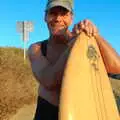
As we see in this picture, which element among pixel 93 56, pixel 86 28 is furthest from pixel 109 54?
pixel 86 28

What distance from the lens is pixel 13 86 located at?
13.0 metres

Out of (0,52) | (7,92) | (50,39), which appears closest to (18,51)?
(0,52)

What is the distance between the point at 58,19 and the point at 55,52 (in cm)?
26

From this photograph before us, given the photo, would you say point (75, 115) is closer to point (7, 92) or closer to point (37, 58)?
point (37, 58)

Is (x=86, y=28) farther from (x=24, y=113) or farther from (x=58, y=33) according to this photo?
(x=24, y=113)

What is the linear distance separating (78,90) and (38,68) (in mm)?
371

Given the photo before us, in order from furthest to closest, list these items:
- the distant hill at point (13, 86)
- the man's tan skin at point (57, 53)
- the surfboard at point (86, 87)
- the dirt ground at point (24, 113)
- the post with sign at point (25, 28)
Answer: the post with sign at point (25, 28) → the dirt ground at point (24, 113) → the distant hill at point (13, 86) → the man's tan skin at point (57, 53) → the surfboard at point (86, 87)

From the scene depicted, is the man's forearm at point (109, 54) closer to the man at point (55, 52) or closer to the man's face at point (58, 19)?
the man at point (55, 52)

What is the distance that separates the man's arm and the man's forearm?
0.88 feet

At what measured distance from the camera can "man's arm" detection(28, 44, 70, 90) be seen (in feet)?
11.0

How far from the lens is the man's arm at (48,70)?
3.37 metres

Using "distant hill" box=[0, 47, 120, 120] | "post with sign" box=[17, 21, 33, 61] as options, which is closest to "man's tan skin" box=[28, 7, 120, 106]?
"distant hill" box=[0, 47, 120, 120]

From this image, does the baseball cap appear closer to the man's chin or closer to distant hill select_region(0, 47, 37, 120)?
the man's chin

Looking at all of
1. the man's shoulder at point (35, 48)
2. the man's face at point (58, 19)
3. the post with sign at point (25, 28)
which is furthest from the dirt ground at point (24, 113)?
the man's face at point (58, 19)
